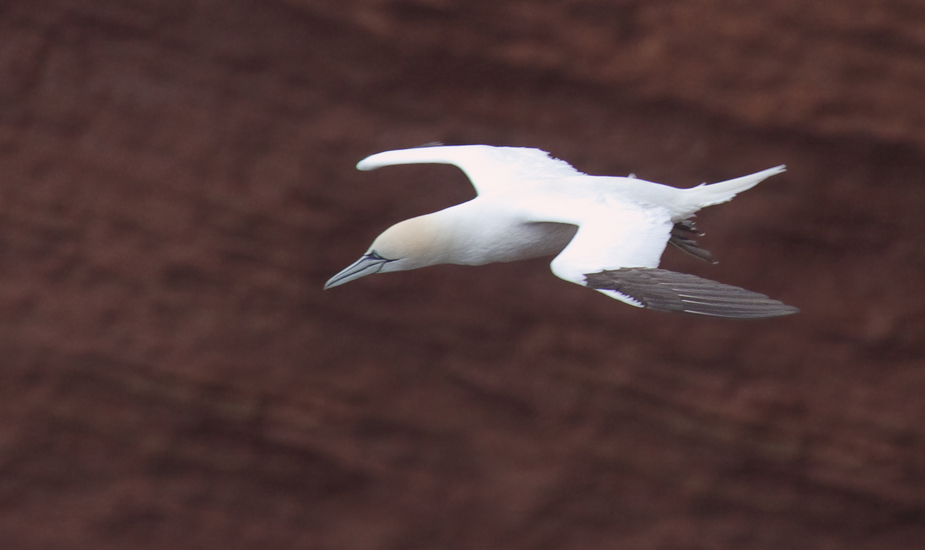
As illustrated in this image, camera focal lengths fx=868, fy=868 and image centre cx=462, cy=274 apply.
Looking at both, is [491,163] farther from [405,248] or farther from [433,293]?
[433,293]

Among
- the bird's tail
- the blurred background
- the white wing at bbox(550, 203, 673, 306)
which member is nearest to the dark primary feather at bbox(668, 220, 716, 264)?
the bird's tail

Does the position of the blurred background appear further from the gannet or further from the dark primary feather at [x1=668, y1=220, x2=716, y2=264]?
the gannet

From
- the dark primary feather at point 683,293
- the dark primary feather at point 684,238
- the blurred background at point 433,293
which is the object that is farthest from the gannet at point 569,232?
the blurred background at point 433,293

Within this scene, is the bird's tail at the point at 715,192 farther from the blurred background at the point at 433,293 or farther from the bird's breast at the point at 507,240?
the blurred background at the point at 433,293

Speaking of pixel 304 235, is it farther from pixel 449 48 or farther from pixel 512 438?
pixel 512 438

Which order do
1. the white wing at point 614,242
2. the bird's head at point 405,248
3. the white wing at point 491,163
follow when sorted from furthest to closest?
the white wing at point 491,163, the bird's head at point 405,248, the white wing at point 614,242

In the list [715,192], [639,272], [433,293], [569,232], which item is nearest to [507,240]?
[569,232]

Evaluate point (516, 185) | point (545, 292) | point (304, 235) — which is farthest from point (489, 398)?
point (516, 185)
